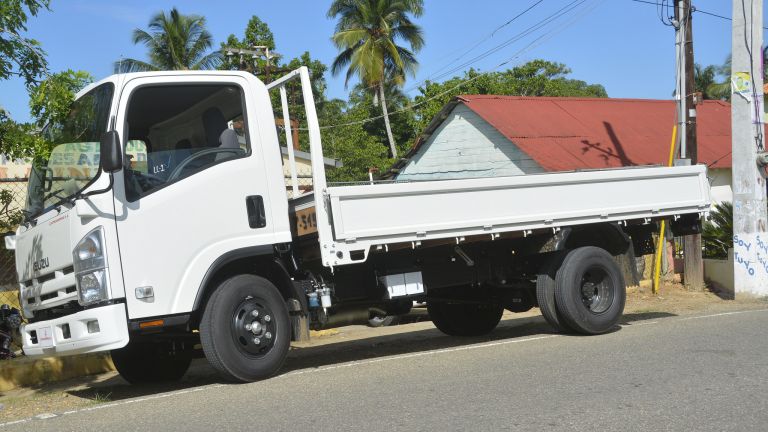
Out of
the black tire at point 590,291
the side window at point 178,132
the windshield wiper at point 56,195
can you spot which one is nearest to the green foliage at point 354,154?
the black tire at point 590,291

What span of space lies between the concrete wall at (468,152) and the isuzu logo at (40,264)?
45.9 ft

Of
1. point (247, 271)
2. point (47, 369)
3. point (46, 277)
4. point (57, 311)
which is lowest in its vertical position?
point (47, 369)

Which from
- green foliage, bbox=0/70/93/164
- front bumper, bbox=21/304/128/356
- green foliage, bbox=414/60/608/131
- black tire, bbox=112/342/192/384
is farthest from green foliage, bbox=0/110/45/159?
green foliage, bbox=414/60/608/131

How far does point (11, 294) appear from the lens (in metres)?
9.59

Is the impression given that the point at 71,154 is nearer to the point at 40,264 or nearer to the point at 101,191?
the point at 101,191

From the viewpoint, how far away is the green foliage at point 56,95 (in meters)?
7.17

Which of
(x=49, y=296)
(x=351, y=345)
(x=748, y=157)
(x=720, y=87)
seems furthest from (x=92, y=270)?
(x=720, y=87)

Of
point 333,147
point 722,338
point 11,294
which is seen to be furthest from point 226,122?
point 333,147

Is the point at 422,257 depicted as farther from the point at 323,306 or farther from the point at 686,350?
the point at 686,350

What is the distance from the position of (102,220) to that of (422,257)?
10.8ft

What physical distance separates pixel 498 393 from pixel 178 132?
3.66 metres

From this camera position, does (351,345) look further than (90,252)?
Yes

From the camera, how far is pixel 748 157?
1362 cm

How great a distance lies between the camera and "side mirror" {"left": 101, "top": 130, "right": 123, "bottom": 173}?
625 cm
